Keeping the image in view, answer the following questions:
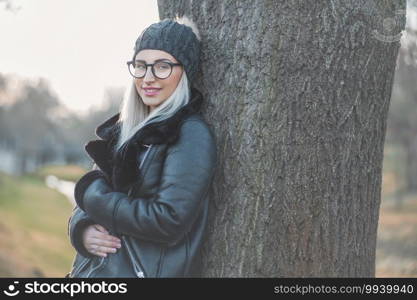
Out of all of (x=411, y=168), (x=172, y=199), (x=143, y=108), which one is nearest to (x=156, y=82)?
(x=143, y=108)

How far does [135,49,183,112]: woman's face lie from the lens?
302 cm

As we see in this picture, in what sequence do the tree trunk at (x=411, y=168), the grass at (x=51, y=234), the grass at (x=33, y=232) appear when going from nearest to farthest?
1. the grass at (x=51, y=234)
2. the grass at (x=33, y=232)
3. the tree trunk at (x=411, y=168)

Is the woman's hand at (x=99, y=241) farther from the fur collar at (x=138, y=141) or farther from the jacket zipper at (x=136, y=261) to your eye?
the fur collar at (x=138, y=141)

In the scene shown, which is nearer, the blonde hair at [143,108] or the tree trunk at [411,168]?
the blonde hair at [143,108]

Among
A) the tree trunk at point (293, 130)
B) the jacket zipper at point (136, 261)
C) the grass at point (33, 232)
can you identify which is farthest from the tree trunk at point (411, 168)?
the jacket zipper at point (136, 261)

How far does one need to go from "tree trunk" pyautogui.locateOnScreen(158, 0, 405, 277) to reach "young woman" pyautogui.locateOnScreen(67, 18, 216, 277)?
0.13 m

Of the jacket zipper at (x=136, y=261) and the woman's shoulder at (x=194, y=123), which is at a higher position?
the woman's shoulder at (x=194, y=123)

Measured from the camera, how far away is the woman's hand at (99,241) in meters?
2.98

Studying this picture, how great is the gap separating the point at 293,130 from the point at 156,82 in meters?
0.72

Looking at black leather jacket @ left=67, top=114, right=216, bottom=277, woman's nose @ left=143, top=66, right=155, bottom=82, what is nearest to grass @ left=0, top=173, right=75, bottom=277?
black leather jacket @ left=67, top=114, right=216, bottom=277

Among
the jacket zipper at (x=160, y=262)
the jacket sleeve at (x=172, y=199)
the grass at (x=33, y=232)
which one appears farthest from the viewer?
the grass at (x=33, y=232)

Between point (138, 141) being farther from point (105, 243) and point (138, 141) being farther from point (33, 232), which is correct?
point (33, 232)

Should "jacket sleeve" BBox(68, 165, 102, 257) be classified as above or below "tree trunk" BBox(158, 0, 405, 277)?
below

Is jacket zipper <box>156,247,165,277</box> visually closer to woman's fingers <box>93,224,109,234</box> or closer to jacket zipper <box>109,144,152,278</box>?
jacket zipper <box>109,144,152,278</box>
